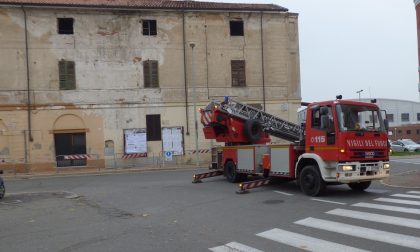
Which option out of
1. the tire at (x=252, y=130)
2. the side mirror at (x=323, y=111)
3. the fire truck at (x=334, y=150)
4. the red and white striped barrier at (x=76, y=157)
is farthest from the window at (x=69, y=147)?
the side mirror at (x=323, y=111)

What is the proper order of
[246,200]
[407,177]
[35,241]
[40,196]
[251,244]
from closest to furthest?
[251,244] < [35,241] < [246,200] < [40,196] < [407,177]

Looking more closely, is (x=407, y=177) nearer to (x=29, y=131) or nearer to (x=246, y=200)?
(x=246, y=200)

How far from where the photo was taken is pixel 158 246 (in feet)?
26.1

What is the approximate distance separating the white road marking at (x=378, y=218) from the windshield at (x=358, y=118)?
2.99 metres

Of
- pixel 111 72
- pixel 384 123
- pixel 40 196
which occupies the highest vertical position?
pixel 111 72

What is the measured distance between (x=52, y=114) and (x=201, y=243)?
2771 cm

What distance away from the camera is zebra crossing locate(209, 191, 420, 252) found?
760 cm

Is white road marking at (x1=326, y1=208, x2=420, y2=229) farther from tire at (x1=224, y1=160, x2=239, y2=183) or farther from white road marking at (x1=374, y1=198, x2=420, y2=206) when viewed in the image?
tire at (x1=224, y1=160, x2=239, y2=183)

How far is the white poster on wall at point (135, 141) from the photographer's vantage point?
34219mm

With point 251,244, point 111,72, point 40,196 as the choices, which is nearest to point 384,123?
point 251,244

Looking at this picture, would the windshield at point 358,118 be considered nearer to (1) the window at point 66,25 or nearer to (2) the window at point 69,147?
(2) the window at point 69,147

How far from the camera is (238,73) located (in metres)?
36.5

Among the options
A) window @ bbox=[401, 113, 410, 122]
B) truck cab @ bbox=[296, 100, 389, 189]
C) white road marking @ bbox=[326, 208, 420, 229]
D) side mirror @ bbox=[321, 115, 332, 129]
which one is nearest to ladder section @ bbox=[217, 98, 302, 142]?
truck cab @ bbox=[296, 100, 389, 189]

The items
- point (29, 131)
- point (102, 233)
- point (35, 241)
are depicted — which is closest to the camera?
point (35, 241)
